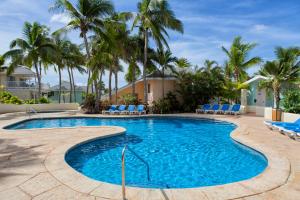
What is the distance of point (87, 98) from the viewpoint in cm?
2186

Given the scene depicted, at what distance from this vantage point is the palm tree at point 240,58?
25656 mm

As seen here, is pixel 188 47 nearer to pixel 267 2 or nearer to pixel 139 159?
pixel 267 2

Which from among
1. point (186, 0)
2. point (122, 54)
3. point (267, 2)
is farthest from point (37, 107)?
point (267, 2)

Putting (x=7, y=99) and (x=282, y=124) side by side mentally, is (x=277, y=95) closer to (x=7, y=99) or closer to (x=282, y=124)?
(x=282, y=124)

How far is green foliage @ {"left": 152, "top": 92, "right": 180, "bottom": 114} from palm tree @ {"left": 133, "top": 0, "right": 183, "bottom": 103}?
5084mm

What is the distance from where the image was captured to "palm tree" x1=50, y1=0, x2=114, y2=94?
783 inches

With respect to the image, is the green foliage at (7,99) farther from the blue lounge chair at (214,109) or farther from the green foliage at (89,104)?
the blue lounge chair at (214,109)

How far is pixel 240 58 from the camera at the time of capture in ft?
83.9

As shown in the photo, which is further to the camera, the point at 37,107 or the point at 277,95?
the point at 37,107

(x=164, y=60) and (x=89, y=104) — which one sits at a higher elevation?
(x=164, y=60)

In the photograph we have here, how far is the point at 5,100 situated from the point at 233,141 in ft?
78.9

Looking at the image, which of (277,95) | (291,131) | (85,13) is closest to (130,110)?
(85,13)

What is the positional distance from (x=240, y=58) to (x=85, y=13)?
57.1 feet

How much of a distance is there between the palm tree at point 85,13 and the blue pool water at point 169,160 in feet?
44.2
